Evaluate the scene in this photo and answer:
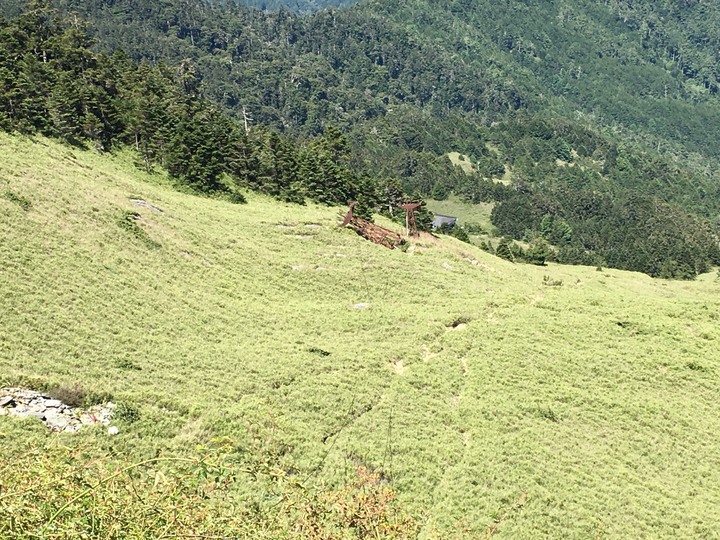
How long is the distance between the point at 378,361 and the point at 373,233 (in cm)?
2772

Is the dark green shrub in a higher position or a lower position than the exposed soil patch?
lower

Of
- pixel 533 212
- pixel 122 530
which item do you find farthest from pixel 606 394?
pixel 533 212

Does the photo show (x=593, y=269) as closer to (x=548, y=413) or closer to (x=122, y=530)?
(x=548, y=413)

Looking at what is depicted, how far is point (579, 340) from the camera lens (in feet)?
115

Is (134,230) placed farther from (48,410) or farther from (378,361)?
(48,410)

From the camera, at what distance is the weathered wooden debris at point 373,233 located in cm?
5520

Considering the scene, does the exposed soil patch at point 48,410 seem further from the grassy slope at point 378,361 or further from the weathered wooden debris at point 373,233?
the weathered wooden debris at point 373,233

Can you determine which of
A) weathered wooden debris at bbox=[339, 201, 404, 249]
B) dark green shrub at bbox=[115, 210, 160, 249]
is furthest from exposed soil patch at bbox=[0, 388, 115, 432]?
weathered wooden debris at bbox=[339, 201, 404, 249]

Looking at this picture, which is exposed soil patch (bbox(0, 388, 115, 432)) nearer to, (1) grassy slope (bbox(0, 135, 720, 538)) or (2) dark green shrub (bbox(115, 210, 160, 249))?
(1) grassy slope (bbox(0, 135, 720, 538))

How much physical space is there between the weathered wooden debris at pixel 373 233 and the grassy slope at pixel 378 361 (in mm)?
6785

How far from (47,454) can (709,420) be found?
1163 inches

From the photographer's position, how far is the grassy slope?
2045 cm

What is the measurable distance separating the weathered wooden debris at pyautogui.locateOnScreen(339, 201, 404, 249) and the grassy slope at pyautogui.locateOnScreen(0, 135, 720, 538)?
267 inches

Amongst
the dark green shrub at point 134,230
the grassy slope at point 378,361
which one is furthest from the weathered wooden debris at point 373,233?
the dark green shrub at point 134,230
